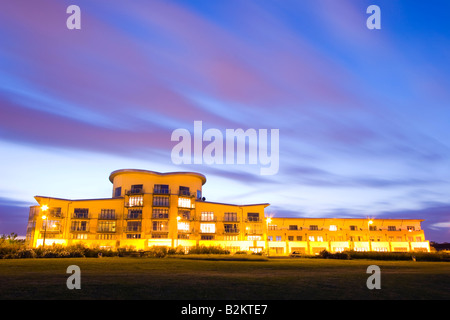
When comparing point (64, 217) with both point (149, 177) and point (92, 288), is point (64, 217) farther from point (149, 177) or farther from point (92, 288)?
point (92, 288)

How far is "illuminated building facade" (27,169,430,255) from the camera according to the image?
68.3 metres

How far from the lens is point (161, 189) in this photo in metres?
71.6

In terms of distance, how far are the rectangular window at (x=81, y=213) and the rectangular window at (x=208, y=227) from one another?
917 inches

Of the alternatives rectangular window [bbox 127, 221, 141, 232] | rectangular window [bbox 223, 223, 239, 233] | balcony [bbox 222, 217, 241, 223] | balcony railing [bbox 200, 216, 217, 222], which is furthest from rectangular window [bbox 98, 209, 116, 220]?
rectangular window [bbox 223, 223, 239, 233]

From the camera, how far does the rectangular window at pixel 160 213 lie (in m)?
70.0

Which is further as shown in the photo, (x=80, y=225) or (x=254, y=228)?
(x=254, y=228)

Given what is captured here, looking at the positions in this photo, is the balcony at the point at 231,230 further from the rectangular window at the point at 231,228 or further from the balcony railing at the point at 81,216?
the balcony railing at the point at 81,216

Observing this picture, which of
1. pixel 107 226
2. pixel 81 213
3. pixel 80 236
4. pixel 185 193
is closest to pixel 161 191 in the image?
pixel 185 193

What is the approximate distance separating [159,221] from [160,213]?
1.58 meters

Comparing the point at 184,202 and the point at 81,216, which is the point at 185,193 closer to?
the point at 184,202

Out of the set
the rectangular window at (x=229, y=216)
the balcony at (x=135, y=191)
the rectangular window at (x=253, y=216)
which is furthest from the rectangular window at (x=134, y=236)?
the rectangular window at (x=253, y=216)

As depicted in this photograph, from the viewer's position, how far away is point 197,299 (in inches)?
381

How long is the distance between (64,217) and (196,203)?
1034 inches
